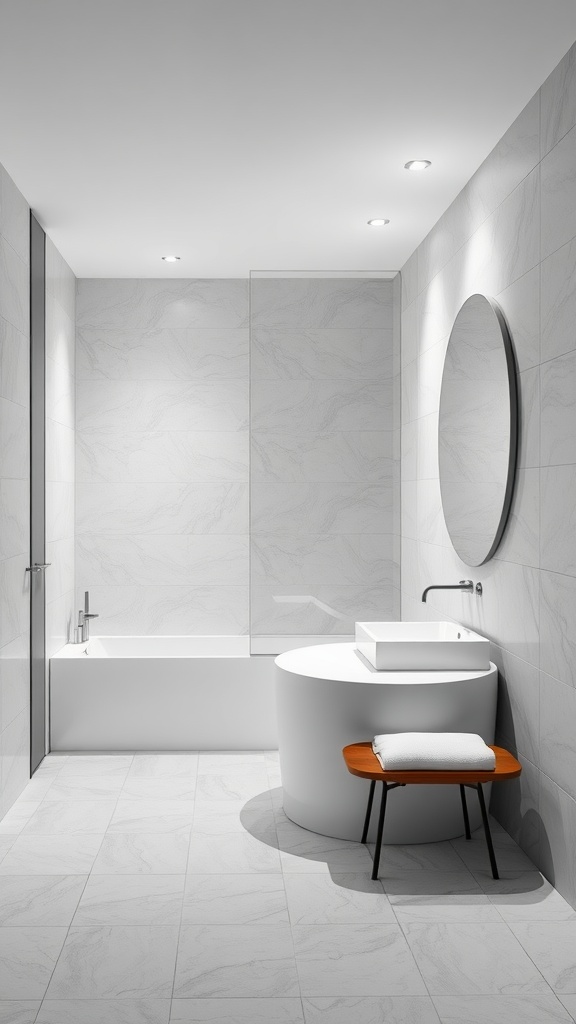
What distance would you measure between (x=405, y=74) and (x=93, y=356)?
9.65 feet

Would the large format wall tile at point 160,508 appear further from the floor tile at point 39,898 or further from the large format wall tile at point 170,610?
the floor tile at point 39,898

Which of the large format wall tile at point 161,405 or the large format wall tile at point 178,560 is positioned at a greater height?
the large format wall tile at point 161,405

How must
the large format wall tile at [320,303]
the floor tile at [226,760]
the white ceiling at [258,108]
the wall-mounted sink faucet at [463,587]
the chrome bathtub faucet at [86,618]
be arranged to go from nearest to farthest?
the white ceiling at [258,108] < the wall-mounted sink faucet at [463,587] < the large format wall tile at [320,303] < the floor tile at [226,760] < the chrome bathtub faucet at [86,618]

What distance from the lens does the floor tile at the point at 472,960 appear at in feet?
7.32

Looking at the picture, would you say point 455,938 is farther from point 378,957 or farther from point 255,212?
point 255,212

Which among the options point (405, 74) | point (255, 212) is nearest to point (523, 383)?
point (405, 74)

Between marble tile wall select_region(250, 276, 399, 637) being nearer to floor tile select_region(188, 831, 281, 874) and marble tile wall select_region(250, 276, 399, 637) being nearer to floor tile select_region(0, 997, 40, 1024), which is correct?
floor tile select_region(188, 831, 281, 874)

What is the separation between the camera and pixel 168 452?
5305 millimetres

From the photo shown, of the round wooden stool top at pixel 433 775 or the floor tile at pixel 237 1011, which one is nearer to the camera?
the floor tile at pixel 237 1011

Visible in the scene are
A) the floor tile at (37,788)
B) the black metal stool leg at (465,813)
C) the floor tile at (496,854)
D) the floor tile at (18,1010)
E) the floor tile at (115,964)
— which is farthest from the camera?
the floor tile at (37,788)

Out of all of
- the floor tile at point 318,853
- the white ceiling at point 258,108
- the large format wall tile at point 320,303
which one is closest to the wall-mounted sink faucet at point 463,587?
the floor tile at point 318,853

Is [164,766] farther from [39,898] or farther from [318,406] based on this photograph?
[318,406]

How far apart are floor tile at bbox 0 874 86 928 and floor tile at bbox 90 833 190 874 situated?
0.13 m

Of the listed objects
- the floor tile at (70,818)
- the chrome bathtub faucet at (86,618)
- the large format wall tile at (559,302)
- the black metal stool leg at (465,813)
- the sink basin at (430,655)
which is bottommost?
the floor tile at (70,818)
